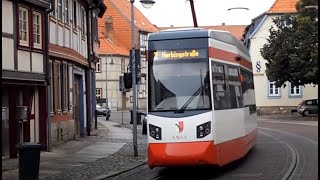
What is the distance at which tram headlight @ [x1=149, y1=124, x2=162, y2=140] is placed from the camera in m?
14.0

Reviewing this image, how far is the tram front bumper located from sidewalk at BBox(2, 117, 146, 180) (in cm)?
188

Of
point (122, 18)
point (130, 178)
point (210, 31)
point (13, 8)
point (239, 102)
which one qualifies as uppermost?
point (122, 18)

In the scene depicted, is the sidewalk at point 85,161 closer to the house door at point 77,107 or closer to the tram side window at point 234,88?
the house door at point 77,107

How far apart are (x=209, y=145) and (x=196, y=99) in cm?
114

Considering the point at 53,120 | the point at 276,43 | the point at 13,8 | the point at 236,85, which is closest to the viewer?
the point at 236,85

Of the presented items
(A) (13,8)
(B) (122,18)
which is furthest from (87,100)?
(B) (122,18)

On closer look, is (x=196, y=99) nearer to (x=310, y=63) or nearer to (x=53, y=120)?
(x=53, y=120)

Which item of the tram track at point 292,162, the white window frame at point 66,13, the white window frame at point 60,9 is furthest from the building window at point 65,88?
the tram track at point 292,162

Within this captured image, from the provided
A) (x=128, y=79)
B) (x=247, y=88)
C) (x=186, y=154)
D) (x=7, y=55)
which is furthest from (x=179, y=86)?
(x=7, y=55)

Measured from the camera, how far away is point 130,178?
1490 cm

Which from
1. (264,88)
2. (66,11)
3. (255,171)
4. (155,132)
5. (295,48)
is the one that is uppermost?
(295,48)

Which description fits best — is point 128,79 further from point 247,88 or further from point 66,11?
point 66,11

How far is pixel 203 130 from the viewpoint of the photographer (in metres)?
13.9

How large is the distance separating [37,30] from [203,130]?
868cm
